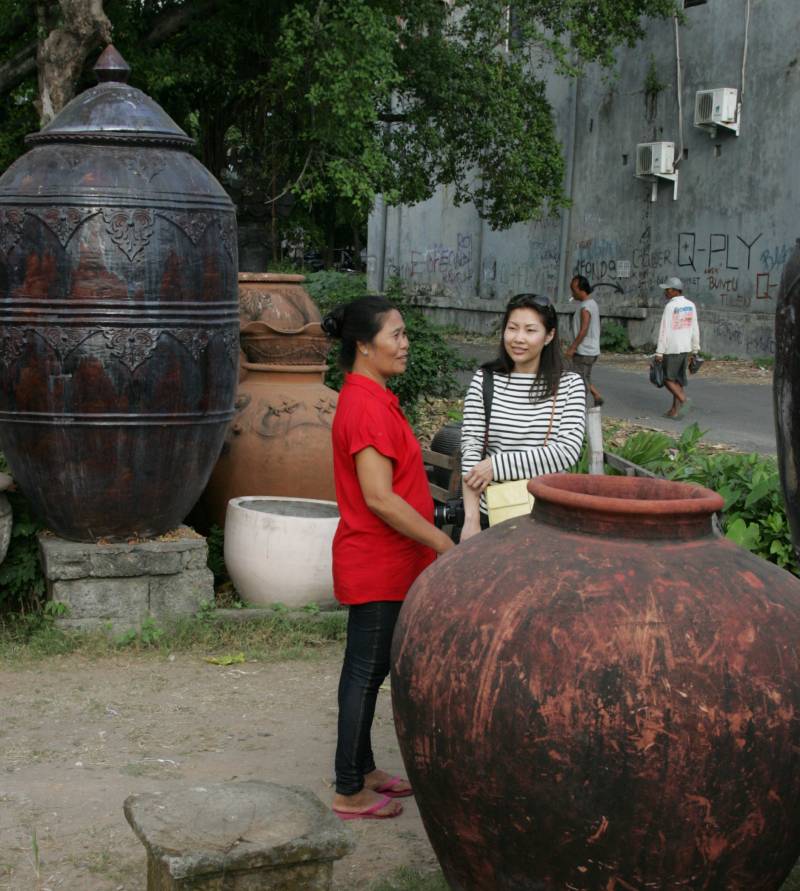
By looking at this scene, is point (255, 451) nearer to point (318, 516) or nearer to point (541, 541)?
point (318, 516)

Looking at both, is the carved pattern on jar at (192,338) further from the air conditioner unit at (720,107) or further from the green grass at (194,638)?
the air conditioner unit at (720,107)

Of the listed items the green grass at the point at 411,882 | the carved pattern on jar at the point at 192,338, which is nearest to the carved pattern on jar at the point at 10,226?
the carved pattern on jar at the point at 192,338

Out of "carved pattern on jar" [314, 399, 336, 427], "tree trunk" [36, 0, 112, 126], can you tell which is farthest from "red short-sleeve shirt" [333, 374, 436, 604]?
"tree trunk" [36, 0, 112, 126]

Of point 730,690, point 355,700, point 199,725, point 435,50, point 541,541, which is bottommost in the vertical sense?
point 199,725

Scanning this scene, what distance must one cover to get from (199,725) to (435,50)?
10392 mm

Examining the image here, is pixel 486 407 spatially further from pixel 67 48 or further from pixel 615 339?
pixel 615 339

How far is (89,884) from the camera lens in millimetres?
3473

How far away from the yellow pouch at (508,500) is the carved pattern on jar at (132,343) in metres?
2.11

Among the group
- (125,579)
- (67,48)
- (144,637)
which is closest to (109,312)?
(125,579)

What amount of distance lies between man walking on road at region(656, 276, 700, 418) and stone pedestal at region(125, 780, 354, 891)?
33.1 feet

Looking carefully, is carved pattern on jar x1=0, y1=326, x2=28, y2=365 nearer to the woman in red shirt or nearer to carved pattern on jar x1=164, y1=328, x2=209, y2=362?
carved pattern on jar x1=164, y1=328, x2=209, y2=362

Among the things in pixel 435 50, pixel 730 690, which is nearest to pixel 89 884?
pixel 730 690

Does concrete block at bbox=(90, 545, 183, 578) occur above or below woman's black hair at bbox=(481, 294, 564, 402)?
below

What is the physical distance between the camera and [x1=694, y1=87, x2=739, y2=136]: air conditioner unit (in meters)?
17.4
